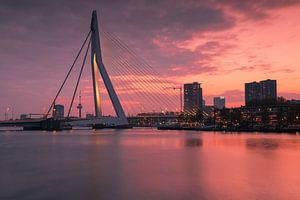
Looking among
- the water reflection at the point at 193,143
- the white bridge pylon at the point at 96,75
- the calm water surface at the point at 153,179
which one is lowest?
the water reflection at the point at 193,143

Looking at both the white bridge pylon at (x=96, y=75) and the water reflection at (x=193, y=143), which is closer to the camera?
the water reflection at (x=193, y=143)

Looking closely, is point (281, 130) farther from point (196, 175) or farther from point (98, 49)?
point (196, 175)

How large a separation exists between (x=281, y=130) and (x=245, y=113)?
142 feet

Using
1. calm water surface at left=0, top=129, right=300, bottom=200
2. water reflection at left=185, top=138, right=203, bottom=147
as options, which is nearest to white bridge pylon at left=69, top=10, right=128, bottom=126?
water reflection at left=185, top=138, right=203, bottom=147

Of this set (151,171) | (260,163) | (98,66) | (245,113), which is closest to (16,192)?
(151,171)

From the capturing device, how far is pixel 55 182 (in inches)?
654

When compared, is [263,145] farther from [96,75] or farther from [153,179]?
[96,75]

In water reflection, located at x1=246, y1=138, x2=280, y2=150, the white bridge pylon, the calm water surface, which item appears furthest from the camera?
the white bridge pylon

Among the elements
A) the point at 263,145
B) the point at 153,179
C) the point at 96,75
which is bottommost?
the point at 263,145

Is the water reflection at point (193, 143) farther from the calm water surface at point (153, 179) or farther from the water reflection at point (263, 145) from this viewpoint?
the calm water surface at point (153, 179)

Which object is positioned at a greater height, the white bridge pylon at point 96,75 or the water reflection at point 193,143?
the white bridge pylon at point 96,75

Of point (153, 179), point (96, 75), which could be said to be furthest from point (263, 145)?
point (96, 75)

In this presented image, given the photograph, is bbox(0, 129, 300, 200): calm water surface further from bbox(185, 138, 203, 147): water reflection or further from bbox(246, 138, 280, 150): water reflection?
bbox(185, 138, 203, 147): water reflection

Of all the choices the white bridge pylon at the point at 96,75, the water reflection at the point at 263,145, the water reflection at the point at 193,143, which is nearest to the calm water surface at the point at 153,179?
the water reflection at the point at 263,145
